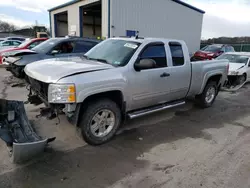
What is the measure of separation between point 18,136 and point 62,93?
94cm

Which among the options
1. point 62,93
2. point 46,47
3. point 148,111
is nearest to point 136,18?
point 46,47

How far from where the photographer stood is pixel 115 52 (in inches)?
164

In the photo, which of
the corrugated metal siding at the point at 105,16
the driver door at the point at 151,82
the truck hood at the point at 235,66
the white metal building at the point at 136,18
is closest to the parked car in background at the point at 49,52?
the driver door at the point at 151,82

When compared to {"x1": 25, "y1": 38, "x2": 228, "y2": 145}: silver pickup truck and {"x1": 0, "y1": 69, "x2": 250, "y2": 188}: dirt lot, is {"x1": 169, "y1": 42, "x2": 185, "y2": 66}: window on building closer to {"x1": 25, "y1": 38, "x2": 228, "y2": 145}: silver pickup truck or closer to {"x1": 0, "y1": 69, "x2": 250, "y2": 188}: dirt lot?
{"x1": 25, "y1": 38, "x2": 228, "y2": 145}: silver pickup truck

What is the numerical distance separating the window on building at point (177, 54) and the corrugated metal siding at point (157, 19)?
10.7 meters

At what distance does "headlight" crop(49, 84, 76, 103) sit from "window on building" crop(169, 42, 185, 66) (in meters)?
2.58

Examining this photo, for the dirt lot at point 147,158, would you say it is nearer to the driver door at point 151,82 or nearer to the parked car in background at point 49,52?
the driver door at point 151,82

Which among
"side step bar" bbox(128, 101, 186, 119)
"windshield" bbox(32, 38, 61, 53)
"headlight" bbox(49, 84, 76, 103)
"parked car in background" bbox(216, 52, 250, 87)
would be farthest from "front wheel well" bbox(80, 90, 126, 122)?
"parked car in background" bbox(216, 52, 250, 87)

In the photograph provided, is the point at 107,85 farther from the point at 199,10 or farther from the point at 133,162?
the point at 199,10

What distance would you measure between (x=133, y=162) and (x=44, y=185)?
52.5 inches

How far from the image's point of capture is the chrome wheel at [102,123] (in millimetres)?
3613

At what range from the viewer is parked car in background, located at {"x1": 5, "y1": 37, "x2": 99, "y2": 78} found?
261 inches

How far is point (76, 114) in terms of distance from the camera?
3.25m

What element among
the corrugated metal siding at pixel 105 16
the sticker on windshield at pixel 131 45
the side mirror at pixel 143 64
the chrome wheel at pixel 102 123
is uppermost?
the corrugated metal siding at pixel 105 16
